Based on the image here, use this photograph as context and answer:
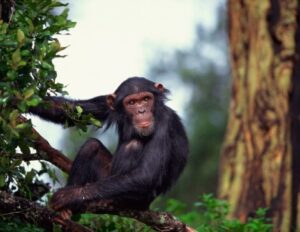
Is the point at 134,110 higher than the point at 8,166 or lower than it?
higher

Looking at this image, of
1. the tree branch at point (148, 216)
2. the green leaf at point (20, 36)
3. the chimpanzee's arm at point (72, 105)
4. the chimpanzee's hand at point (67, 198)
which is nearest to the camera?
the green leaf at point (20, 36)

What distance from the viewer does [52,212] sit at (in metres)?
6.27

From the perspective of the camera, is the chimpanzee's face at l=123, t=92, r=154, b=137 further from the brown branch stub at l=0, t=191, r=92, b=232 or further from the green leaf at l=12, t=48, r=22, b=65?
the green leaf at l=12, t=48, r=22, b=65

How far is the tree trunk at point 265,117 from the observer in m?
11.5

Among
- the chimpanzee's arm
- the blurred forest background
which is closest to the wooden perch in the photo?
the chimpanzee's arm

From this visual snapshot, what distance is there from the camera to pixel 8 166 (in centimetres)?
600

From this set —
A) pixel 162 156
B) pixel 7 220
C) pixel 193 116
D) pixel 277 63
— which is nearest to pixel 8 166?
pixel 7 220

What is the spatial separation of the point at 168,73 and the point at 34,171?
82.9 feet

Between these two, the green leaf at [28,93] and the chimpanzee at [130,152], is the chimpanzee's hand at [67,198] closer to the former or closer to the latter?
the chimpanzee at [130,152]

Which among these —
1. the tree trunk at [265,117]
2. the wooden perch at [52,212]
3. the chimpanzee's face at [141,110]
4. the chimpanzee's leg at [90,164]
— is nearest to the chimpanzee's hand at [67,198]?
the wooden perch at [52,212]

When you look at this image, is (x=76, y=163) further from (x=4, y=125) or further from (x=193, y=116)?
(x=193, y=116)

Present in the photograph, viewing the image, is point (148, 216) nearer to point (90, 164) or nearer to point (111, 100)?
point (90, 164)

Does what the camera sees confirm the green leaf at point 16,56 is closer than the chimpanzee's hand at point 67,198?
Yes

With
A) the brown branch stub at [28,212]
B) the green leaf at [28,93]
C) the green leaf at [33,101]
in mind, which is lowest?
the brown branch stub at [28,212]
